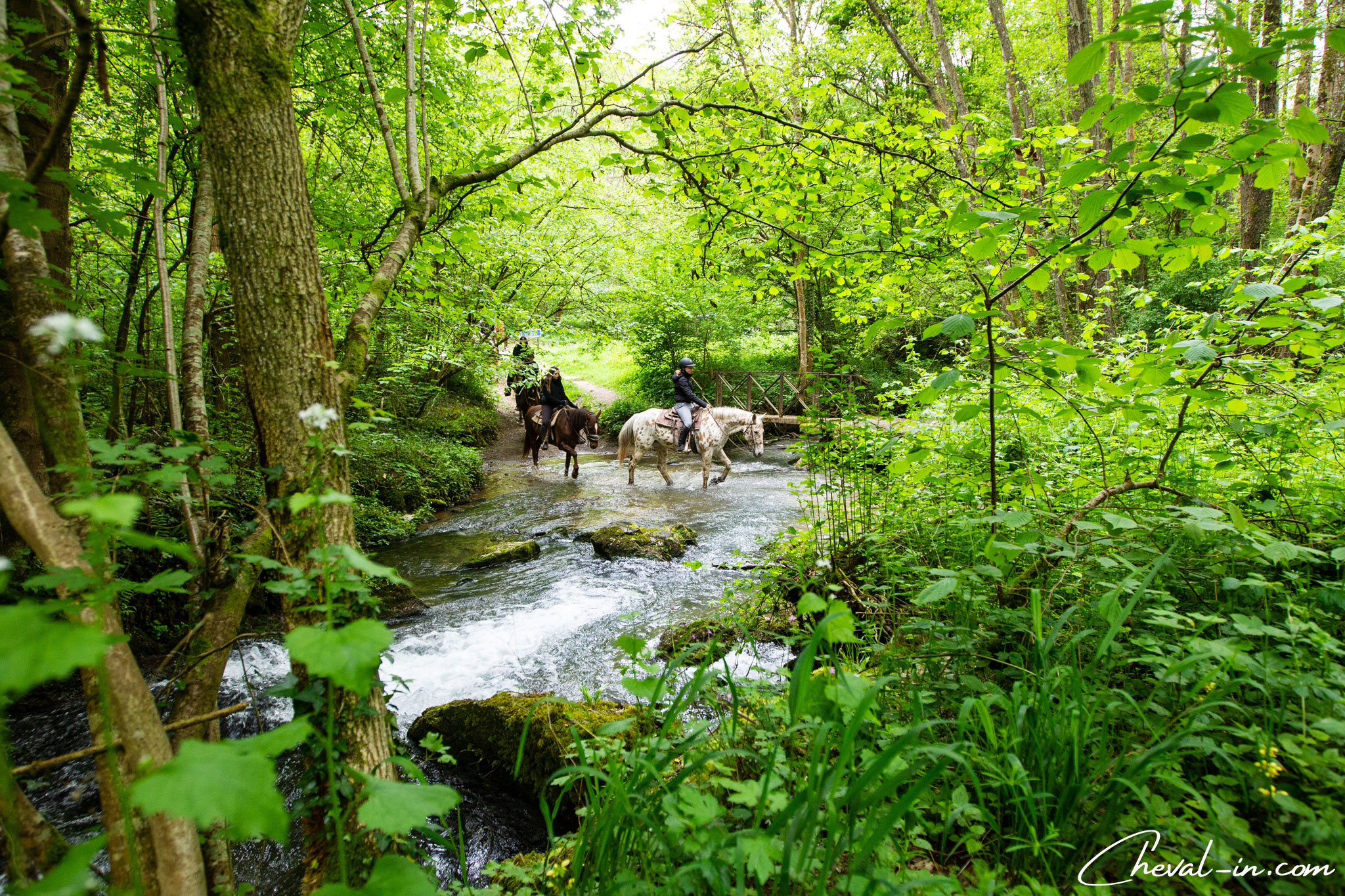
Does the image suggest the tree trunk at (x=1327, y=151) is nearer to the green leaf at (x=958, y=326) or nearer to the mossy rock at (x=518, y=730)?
the green leaf at (x=958, y=326)

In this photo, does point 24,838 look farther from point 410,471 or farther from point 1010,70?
point 1010,70

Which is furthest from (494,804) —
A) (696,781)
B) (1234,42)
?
(1234,42)

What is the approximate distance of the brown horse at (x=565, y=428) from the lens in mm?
11844

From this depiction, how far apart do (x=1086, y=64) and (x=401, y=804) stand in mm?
2912

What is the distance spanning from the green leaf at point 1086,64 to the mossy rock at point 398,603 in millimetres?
5766

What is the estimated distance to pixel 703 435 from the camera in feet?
37.1

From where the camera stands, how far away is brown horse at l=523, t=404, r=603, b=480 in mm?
11844

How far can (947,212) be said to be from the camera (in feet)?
11.1

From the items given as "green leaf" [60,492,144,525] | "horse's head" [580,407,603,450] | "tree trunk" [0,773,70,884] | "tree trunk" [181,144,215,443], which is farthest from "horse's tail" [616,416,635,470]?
"green leaf" [60,492,144,525]

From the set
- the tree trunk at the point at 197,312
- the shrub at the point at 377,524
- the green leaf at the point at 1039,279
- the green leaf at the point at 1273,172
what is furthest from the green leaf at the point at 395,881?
the shrub at the point at 377,524

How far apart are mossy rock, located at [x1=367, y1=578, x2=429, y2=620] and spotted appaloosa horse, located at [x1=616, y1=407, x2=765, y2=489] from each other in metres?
6.24

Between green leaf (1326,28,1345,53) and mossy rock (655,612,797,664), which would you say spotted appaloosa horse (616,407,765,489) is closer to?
mossy rock (655,612,797,664)

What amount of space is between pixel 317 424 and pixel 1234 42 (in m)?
2.75

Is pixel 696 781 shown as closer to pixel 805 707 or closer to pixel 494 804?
pixel 805 707
